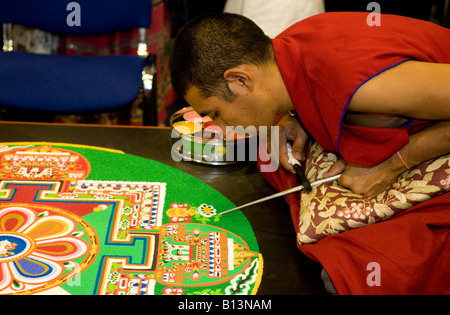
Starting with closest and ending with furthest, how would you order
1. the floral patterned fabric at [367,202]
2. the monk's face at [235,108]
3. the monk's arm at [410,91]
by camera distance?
1. the monk's arm at [410,91]
2. the floral patterned fabric at [367,202]
3. the monk's face at [235,108]

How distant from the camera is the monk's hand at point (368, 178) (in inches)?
49.6

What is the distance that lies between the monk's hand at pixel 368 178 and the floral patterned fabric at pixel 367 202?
0.06 ft

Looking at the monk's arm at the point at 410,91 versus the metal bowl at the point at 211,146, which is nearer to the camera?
the monk's arm at the point at 410,91

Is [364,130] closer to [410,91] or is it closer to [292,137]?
[410,91]

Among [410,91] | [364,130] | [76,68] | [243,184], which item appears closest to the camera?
[410,91]

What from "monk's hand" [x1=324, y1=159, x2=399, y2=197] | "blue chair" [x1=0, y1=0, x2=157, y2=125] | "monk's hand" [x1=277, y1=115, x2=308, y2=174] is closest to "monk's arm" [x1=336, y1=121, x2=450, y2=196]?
"monk's hand" [x1=324, y1=159, x2=399, y2=197]

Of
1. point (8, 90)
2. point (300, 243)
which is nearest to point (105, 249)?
point (300, 243)

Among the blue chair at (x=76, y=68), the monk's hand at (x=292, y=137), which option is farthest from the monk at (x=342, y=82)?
the blue chair at (x=76, y=68)

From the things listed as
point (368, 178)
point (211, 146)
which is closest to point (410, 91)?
point (368, 178)

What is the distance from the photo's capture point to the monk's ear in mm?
1231

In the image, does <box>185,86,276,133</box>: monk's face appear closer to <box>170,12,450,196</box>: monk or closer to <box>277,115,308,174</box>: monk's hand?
<box>170,12,450,196</box>: monk

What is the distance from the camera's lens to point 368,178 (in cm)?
128

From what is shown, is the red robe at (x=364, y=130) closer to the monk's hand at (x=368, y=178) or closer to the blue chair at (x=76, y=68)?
the monk's hand at (x=368, y=178)

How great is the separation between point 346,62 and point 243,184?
52 cm
